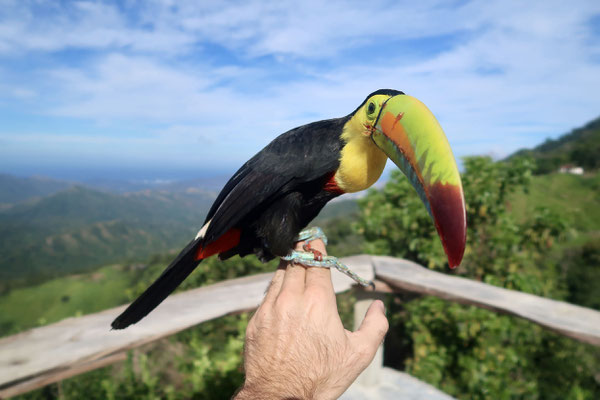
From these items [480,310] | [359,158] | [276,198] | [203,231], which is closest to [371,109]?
[359,158]

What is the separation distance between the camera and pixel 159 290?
143 centimetres

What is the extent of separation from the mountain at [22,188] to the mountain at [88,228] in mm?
10798

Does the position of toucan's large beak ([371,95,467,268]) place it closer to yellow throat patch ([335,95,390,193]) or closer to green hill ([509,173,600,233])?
yellow throat patch ([335,95,390,193])

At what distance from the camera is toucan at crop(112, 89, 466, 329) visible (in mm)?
1243

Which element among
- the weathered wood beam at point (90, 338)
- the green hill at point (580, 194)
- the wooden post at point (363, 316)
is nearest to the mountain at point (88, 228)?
the green hill at point (580, 194)

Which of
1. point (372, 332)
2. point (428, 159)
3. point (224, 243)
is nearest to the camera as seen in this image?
point (428, 159)

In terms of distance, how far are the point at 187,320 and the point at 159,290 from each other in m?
0.45

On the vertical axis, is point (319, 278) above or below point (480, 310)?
above

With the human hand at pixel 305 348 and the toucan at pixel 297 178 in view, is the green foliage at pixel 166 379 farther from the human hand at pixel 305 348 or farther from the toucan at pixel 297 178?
the human hand at pixel 305 348

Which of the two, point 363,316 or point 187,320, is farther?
point 363,316

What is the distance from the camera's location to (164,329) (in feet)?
5.70

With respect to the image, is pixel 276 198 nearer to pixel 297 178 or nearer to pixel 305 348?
pixel 297 178

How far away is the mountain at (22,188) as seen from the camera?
180ft

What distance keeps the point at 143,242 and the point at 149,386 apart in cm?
4010
